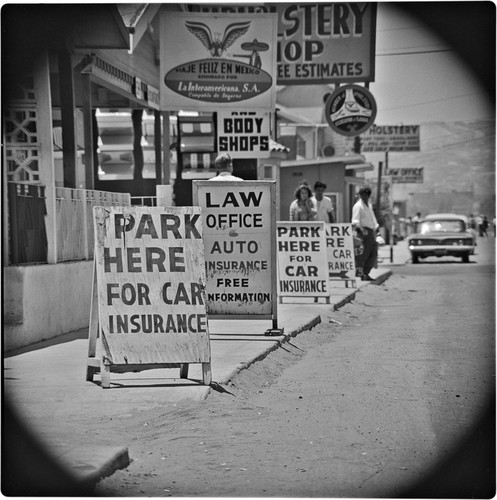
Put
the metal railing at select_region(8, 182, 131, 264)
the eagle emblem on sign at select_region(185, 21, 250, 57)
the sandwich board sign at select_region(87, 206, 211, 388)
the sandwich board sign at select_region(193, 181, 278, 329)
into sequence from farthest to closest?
the eagle emblem on sign at select_region(185, 21, 250, 57) → the sandwich board sign at select_region(193, 181, 278, 329) → the metal railing at select_region(8, 182, 131, 264) → the sandwich board sign at select_region(87, 206, 211, 388)

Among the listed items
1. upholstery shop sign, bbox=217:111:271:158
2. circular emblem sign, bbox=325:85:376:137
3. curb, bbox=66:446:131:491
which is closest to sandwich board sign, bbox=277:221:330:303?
upholstery shop sign, bbox=217:111:271:158

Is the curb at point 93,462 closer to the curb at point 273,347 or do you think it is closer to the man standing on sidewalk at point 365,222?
the curb at point 273,347

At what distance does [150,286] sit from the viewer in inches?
301

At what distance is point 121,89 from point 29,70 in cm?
504

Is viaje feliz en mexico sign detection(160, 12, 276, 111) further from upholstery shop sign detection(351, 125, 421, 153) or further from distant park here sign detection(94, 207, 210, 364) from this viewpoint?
upholstery shop sign detection(351, 125, 421, 153)

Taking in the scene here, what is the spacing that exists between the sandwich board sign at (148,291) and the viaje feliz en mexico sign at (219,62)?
14.8ft

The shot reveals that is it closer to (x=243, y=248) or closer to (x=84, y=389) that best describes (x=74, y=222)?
(x=243, y=248)

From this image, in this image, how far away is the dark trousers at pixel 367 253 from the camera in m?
20.3

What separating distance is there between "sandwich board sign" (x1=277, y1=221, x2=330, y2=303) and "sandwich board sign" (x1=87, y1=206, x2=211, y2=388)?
686 centimetres

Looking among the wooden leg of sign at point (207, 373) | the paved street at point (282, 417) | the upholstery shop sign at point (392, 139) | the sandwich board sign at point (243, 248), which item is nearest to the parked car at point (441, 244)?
the upholstery shop sign at point (392, 139)

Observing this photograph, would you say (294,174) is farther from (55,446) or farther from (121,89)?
(55,446)

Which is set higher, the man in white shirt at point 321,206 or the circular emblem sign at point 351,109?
the circular emblem sign at point 351,109

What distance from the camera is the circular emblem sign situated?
19953 millimetres

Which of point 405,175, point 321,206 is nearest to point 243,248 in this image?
point 321,206
